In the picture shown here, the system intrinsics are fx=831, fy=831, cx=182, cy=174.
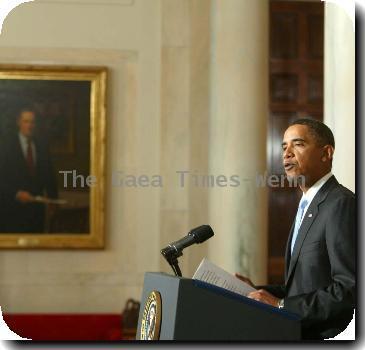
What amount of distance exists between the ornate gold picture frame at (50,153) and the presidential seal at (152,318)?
315cm

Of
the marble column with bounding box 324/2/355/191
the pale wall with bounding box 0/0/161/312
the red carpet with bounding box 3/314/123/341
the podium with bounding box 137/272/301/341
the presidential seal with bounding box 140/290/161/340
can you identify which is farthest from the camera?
the pale wall with bounding box 0/0/161/312

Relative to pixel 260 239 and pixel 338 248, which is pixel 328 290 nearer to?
pixel 338 248

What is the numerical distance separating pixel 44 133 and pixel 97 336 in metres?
2.24

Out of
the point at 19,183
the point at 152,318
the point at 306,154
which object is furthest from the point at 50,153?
the point at 152,318

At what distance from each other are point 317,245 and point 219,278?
0.58 metres

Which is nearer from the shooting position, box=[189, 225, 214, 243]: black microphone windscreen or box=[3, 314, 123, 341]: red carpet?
box=[189, 225, 214, 243]: black microphone windscreen

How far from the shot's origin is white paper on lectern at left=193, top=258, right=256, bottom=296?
12.2 feet

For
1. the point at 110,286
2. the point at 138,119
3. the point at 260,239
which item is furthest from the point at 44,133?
the point at 260,239

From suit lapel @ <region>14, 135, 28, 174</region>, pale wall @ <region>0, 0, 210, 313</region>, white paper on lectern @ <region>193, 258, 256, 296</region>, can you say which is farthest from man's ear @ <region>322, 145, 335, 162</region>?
suit lapel @ <region>14, 135, 28, 174</region>

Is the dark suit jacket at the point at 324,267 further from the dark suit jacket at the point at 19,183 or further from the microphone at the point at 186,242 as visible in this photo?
the dark suit jacket at the point at 19,183

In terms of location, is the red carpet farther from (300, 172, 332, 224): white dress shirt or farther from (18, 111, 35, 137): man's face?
(300, 172, 332, 224): white dress shirt

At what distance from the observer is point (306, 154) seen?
427 cm

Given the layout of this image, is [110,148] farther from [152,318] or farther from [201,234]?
[152,318]

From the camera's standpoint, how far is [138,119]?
6.90 m
